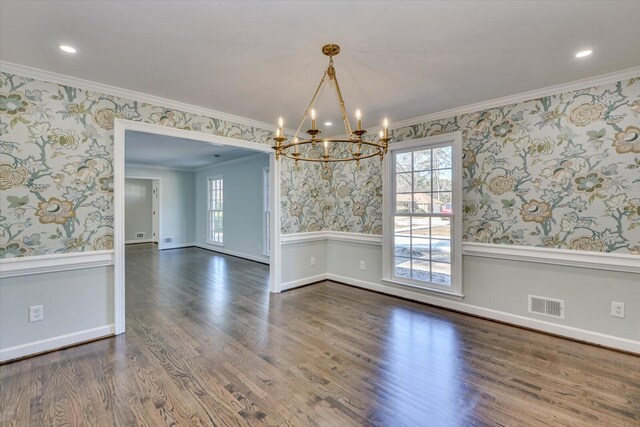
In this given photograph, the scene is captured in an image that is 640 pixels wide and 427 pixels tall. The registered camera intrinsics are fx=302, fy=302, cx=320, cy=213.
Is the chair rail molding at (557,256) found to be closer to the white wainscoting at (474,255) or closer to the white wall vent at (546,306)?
the white wainscoting at (474,255)

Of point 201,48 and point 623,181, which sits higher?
point 201,48

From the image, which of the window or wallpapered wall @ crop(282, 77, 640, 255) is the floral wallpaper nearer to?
wallpapered wall @ crop(282, 77, 640, 255)

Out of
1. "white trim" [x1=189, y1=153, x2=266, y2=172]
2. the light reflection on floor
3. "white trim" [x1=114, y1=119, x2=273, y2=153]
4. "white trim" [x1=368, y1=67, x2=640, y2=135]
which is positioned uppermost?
"white trim" [x1=189, y1=153, x2=266, y2=172]

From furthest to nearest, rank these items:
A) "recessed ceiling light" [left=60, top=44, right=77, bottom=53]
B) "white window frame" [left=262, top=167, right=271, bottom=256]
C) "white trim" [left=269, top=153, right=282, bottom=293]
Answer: "white window frame" [left=262, top=167, right=271, bottom=256], "white trim" [left=269, top=153, right=282, bottom=293], "recessed ceiling light" [left=60, top=44, right=77, bottom=53]

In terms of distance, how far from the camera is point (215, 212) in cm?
881

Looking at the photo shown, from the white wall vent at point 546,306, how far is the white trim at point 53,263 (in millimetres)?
4453

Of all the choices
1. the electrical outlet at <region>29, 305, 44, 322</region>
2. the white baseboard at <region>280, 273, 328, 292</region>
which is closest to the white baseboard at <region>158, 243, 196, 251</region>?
the white baseboard at <region>280, 273, 328, 292</region>

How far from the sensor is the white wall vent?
3.09 metres

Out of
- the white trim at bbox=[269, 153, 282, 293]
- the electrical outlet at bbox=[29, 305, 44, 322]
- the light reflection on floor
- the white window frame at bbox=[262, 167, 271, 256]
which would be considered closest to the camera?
the light reflection on floor

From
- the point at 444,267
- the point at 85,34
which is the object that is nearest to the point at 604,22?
the point at 444,267

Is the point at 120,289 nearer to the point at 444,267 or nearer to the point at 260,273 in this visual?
Result: the point at 260,273

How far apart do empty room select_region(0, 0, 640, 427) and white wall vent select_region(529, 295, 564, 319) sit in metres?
0.02

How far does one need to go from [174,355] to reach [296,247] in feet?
8.18

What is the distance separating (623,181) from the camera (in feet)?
9.09
